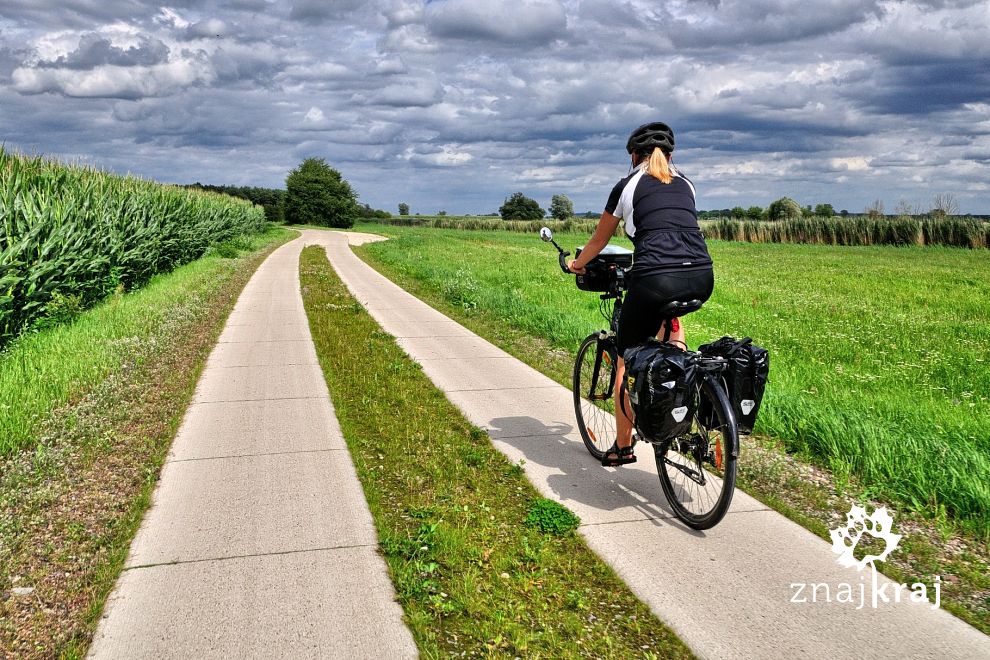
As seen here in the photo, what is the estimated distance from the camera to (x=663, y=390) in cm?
393

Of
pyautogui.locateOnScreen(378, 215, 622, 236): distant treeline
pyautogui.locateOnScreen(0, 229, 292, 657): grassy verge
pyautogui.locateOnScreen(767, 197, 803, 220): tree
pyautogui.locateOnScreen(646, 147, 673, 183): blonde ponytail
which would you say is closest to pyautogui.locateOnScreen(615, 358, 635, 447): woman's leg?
pyautogui.locateOnScreen(646, 147, 673, 183): blonde ponytail

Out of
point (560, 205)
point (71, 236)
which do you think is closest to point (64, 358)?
point (71, 236)

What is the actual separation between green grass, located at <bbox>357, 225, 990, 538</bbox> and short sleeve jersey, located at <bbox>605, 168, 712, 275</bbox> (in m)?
2.22

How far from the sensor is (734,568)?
3.76 meters

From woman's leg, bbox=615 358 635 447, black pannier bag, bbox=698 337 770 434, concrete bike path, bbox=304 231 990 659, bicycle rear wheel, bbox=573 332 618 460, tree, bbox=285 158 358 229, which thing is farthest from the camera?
tree, bbox=285 158 358 229

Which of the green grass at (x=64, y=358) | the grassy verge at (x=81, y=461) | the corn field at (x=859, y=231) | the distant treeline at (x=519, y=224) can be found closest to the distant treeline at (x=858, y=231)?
the corn field at (x=859, y=231)

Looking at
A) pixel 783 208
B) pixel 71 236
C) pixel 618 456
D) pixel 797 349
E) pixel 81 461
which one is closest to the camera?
pixel 618 456

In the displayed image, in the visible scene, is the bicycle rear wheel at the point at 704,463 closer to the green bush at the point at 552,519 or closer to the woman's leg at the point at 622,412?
the woman's leg at the point at 622,412

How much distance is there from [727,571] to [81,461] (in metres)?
4.56

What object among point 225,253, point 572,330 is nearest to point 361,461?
point 572,330

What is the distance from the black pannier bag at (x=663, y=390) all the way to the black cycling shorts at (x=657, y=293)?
185 mm

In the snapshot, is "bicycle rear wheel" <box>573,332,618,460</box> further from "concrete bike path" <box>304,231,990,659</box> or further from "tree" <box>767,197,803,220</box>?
"tree" <box>767,197,803,220</box>

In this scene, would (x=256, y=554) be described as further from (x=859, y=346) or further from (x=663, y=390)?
(x=859, y=346)

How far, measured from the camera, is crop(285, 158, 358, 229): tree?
99.7 metres
